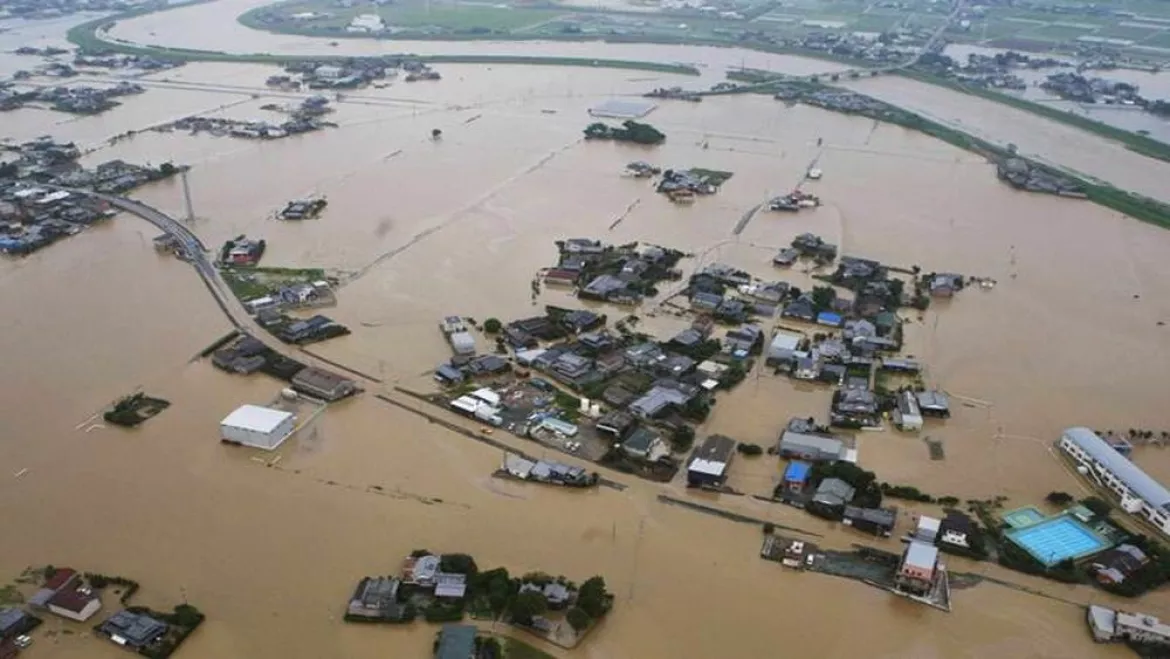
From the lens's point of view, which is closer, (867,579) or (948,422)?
(867,579)

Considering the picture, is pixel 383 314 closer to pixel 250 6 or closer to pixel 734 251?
pixel 734 251

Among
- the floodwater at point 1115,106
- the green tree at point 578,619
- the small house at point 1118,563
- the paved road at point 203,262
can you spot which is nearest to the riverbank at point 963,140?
the floodwater at point 1115,106

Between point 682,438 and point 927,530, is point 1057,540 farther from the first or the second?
point 682,438

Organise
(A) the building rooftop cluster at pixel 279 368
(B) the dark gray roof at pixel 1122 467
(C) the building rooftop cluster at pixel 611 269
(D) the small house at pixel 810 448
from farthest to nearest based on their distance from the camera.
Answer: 1. (C) the building rooftop cluster at pixel 611 269
2. (A) the building rooftop cluster at pixel 279 368
3. (D) the small house at pixel 810 448
4. (B) the dark gray roof at pixel 1122 467

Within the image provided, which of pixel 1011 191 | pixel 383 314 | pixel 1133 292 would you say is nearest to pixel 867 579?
pixel 383 314

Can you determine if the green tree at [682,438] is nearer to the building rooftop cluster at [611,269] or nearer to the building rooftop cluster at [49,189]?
the building rooftop cluster at [611,269]

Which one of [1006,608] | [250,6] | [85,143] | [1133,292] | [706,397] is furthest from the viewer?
[250,6]
